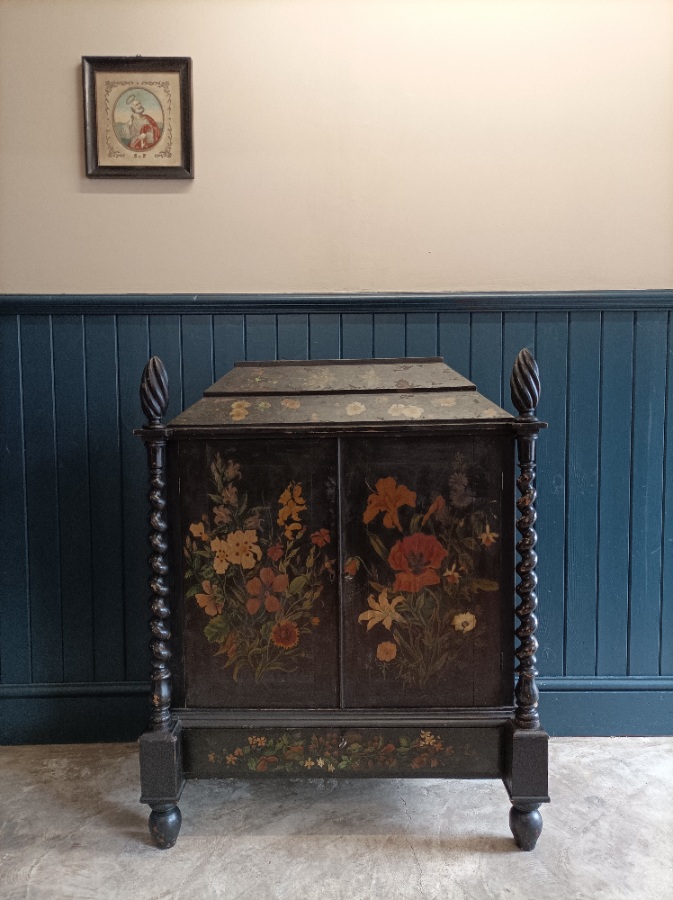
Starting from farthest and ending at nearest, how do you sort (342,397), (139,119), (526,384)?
(139,119) < (342,397) < (526,384)

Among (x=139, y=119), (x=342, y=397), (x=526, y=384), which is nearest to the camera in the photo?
(x=526, y=384)

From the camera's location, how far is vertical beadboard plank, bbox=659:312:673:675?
2.19 meters

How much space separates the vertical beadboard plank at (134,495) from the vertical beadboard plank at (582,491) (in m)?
1.41

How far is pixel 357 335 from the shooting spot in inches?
85.8

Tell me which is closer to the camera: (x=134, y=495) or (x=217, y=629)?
(x=217, y=629)

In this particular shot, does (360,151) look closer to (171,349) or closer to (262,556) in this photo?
(171,349)

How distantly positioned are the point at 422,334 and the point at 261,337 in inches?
21.0

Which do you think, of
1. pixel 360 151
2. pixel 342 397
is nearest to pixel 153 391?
pixel 342 397

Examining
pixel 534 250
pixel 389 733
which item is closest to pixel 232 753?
pixel 389 733

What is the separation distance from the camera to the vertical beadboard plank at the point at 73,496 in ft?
7.09

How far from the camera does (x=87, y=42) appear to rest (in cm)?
213

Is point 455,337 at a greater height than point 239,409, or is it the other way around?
point 455,337

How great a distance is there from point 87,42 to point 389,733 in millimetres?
2286

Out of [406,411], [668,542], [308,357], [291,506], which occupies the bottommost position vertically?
[668,542]
